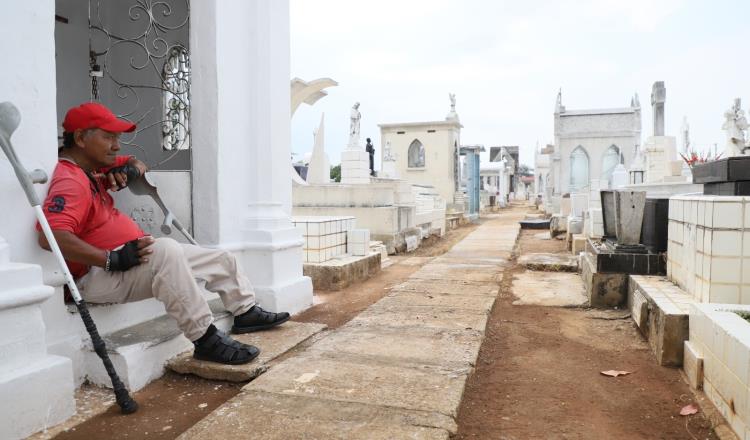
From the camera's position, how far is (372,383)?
263cm

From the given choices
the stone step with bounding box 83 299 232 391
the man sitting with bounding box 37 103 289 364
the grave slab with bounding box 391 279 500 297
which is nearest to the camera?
the man sitting with bounding box 37 103 289 364

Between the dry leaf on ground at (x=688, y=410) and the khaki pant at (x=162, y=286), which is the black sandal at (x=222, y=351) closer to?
the khaki pant at (x=162, y=286)

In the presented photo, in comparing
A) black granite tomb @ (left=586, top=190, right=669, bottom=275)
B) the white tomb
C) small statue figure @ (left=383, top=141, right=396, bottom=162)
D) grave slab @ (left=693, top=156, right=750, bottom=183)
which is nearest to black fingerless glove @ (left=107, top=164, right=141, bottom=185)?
black granite tomb @ (left=586, top=190, right=669, bottom=275)

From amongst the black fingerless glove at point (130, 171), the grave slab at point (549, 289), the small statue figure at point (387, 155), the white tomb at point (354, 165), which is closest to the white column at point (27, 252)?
the black fingerless glove at point (130, 171)

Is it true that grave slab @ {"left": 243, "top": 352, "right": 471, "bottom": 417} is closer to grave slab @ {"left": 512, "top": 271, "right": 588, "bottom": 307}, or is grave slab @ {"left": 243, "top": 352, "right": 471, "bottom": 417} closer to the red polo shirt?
the red polo shirt

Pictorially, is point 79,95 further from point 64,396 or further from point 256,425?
point 256,425

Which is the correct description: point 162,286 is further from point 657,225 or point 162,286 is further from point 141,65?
point 657,225

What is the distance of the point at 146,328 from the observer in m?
3.06

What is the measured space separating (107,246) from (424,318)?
233 centimetres

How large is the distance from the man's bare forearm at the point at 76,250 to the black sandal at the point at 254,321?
1.13 m

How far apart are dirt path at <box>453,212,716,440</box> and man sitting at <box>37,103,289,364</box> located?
1.36m

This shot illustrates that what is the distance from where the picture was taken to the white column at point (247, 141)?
375 cm

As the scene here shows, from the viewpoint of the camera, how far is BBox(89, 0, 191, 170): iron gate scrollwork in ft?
14.7

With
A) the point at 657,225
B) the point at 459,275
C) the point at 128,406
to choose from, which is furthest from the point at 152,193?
the point at 657,225
